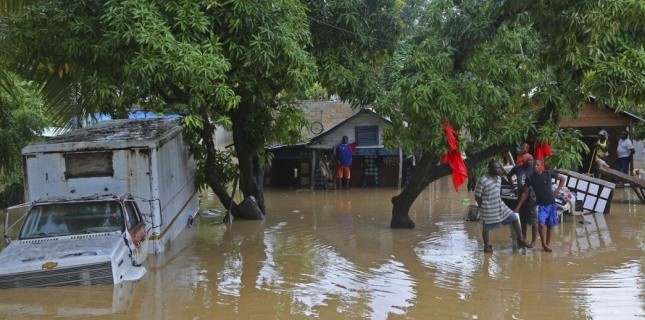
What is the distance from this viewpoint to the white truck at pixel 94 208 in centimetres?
896

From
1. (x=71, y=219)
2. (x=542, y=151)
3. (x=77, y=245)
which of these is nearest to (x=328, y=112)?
(x=542, y=151)

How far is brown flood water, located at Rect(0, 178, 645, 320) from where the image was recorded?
8.27 meters

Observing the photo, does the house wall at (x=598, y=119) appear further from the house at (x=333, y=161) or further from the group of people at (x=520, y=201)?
the group of people at (x=520, y=201)

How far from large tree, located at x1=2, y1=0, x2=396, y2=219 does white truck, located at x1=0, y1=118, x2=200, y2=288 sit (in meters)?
0.80

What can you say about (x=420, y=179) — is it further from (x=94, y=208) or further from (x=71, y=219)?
(x=71, y=219)

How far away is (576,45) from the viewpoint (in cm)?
1031

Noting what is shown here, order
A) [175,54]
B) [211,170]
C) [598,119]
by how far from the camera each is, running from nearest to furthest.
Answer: [175,54] → [211,170] → [598,119]

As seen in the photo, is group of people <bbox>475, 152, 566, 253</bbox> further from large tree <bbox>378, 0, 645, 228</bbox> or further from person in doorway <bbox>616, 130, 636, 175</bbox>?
person in doorway <bbox>616, 130, 636, 175</bbox>

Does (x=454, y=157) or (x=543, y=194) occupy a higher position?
(x=454, y=157)

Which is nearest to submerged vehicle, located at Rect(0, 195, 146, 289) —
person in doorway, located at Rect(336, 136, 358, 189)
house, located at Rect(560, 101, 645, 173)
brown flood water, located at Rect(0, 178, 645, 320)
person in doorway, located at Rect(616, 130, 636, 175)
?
brown flood water, located at Rect(0, 178, 645, 320)

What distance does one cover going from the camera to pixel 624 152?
19328mm

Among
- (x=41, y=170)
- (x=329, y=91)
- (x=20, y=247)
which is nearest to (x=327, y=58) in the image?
(x=329, y=91)

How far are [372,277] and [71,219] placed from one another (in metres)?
4.29

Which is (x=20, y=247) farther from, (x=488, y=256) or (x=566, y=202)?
(x=566, y=202)
